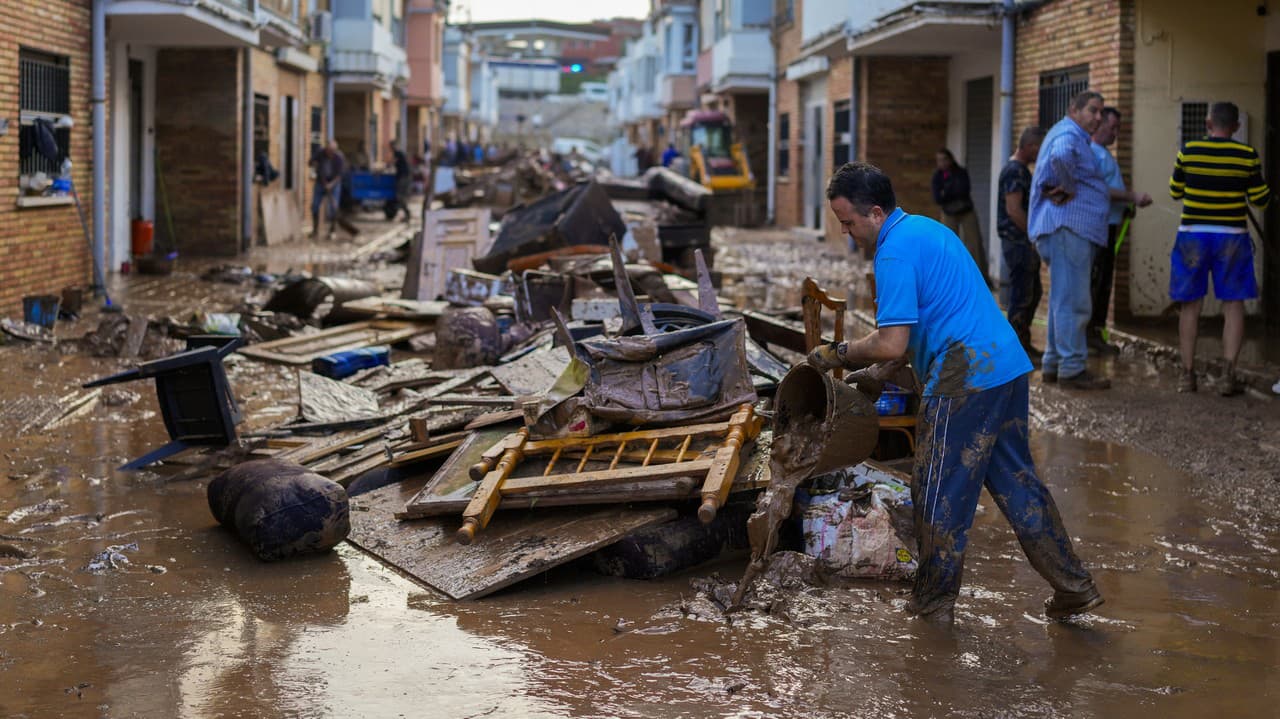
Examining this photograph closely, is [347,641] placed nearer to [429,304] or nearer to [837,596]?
[837,596]

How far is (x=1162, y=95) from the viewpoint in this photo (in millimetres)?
12188

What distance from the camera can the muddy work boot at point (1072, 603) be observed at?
4.90 meters

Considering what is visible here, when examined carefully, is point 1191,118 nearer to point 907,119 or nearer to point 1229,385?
point 1229,385

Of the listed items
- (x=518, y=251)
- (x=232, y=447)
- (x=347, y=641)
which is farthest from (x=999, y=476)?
(x=518, y=251)

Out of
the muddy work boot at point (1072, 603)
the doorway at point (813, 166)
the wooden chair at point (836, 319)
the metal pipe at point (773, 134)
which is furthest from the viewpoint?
the metal pipe at point (773, 134)

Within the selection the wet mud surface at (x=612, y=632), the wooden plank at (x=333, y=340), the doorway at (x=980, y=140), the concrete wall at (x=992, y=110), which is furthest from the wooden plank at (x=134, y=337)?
the doorway at (x=980, y=140)

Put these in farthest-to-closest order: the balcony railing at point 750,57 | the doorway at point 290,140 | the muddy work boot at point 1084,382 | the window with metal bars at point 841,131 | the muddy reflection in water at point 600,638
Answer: the balcony railing at point 750,57 < the doorway at point 290,140 < the window with metal bars at point 841,131 < the muddy work boot at point 1084,382 < the muddy reflection in water at point 600,638

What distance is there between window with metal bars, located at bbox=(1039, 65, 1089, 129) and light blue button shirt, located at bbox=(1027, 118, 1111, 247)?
13.2 feet

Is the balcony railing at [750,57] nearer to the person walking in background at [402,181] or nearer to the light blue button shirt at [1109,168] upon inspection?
the person walking in background at [402,181]

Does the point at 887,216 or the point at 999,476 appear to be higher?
the point at 887,216

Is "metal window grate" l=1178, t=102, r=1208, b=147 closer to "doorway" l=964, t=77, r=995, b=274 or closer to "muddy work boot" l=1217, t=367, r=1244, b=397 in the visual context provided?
"muddy work boot" l=1217, t=367, r=1244, b=397

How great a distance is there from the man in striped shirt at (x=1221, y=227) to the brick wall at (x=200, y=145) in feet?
50.9

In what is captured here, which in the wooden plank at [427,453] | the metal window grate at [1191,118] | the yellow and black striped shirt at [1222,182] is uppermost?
the metal window grate at [1191,118]

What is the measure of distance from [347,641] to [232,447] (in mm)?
3142
